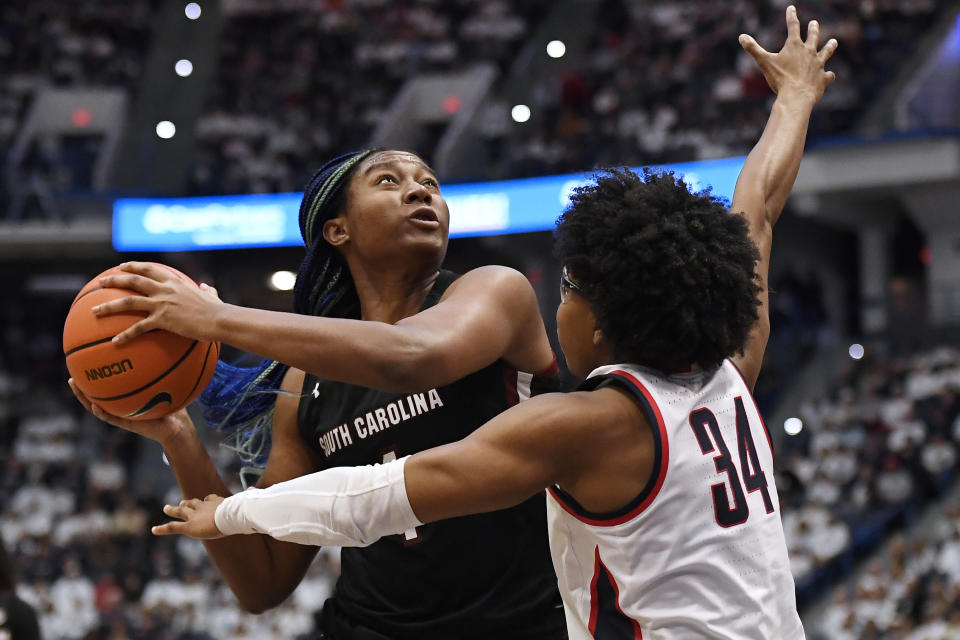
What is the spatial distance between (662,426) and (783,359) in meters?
14.0

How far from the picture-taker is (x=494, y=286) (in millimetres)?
2764

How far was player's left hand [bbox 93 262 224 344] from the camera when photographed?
2.48 metres

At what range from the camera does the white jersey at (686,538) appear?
2.19 metres

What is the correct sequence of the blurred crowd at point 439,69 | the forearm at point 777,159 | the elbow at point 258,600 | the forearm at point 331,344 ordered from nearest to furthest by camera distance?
1. the forearm at point 331,344
2. the forearm at point 777,159
3. the elbow at point 258,600
4. the blurred crowd at point 439,69

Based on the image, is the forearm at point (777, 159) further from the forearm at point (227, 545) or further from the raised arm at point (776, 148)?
the forearm at point (227, 545)

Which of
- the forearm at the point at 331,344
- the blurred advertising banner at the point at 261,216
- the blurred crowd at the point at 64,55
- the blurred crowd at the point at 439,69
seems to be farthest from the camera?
the blurred crowd at the point at 64,55

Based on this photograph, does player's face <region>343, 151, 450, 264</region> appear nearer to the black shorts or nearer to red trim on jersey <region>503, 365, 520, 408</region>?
red trim on jersey <region>503, 365, 520, 408</region>

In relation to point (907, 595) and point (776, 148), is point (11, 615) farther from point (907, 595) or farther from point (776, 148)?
point (907, 595)

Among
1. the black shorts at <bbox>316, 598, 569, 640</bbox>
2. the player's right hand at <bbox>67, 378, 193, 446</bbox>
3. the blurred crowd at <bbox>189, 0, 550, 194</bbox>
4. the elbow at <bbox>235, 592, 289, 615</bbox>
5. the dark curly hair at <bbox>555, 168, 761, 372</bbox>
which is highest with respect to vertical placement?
the dark curly hair at <bbox>555, 168, 761, 372</bbox>

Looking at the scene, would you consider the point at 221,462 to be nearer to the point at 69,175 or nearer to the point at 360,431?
the point at 69,175

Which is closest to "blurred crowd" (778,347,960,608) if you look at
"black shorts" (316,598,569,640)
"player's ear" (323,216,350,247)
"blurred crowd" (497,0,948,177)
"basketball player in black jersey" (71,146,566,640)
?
"blurred crowd" (497,0,948,177)

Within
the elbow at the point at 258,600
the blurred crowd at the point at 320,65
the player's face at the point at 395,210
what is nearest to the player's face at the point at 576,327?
the player's face at the point at 395,210

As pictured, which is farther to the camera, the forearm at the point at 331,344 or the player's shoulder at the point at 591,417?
the forearm at the point at 331,344

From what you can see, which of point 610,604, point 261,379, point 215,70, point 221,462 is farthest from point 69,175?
point 610,604
